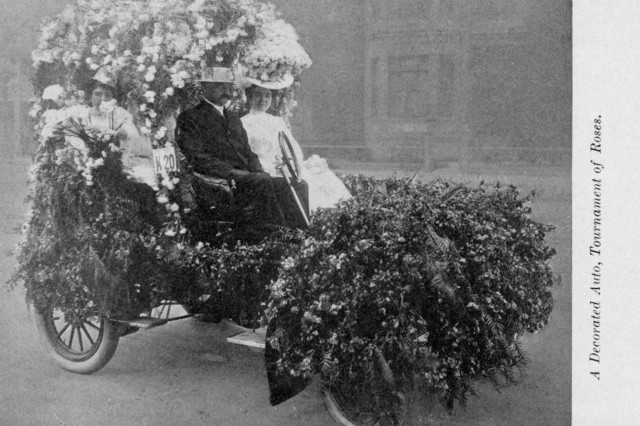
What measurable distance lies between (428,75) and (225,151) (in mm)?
1205

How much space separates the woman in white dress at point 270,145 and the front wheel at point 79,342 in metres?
1.33

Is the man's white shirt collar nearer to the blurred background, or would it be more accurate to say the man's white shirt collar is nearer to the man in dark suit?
the man in dark suit

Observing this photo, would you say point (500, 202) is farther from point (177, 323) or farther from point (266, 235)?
point (177, 323)

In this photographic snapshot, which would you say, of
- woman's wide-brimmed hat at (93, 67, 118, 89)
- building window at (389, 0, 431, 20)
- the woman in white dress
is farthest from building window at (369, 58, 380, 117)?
woman's wide-brimmed hat at (93, 67, 118, 89)

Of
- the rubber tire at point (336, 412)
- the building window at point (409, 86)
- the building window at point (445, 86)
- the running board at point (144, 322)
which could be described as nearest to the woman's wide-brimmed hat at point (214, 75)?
the building window at point (409, 86)

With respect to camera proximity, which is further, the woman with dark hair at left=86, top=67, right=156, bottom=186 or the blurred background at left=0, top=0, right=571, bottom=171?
the woman with dark hair at left=86, top=67, right=156, bottom=186

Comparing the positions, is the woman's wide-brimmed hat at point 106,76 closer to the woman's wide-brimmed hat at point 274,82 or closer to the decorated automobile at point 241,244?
the decorated automobile at point 241,244

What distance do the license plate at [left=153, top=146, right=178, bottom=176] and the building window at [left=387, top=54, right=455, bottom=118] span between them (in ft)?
4.32

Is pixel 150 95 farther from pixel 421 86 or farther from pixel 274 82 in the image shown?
pixel 421 86

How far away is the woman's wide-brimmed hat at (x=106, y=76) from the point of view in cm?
371

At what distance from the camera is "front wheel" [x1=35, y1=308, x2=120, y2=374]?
3.83 meters

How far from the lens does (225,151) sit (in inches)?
146

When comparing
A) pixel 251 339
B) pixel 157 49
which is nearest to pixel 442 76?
pixel 157 49
